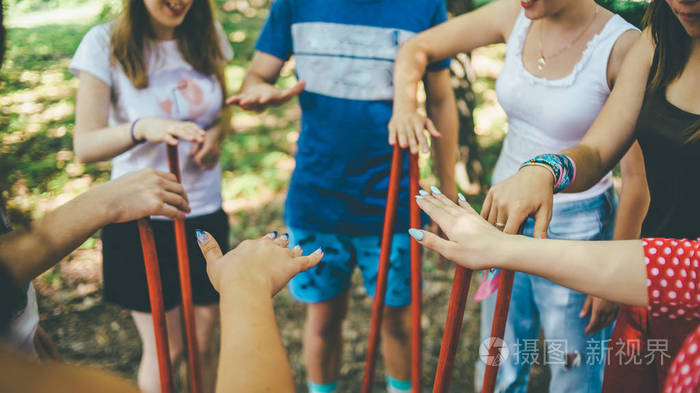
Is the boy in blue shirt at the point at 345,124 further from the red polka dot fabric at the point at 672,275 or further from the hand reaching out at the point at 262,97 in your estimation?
the red polka dot fabric at the point at 672,275

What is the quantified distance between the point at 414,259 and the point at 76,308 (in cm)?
284

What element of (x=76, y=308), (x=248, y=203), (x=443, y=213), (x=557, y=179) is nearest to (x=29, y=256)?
(x=443, y=213)

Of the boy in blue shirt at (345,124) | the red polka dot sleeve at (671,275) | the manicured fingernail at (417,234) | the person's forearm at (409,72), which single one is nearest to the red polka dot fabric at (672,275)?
the red polka dot sleeve at (671,275)

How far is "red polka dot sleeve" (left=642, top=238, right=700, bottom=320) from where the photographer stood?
1.07 metres

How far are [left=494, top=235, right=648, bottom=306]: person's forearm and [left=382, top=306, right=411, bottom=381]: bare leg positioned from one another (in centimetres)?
117

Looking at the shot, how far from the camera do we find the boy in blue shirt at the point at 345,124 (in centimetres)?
197

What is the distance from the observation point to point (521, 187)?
4.33ft

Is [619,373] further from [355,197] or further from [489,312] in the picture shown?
[355,197]

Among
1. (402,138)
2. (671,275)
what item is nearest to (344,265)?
(402,138)

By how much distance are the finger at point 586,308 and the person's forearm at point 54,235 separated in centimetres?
158

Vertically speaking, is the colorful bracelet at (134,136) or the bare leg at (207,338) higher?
the colorful bracelet at (134,136)

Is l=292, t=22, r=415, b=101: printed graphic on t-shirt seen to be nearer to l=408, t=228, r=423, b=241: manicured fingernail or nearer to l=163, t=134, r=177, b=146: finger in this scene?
l=163, t=134, r=177, b=146: finger

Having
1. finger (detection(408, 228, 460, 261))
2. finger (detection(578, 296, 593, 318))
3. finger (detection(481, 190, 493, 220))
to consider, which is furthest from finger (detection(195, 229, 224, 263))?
finger (detection(578, 296, 593, 318))

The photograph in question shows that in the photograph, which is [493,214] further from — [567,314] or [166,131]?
[166,131]
